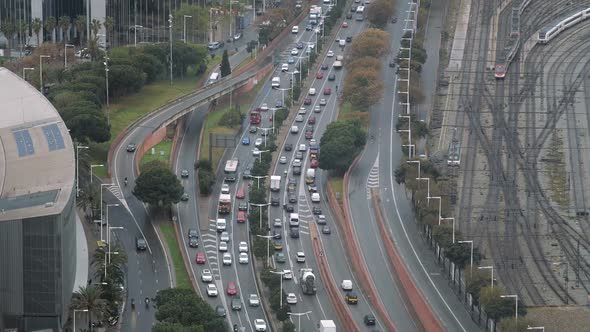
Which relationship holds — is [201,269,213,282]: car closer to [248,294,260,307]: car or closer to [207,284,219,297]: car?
[207,284,219,297]: car

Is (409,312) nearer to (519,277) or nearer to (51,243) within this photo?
(519,277)

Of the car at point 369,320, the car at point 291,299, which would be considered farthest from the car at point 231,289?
the car at point 369,320

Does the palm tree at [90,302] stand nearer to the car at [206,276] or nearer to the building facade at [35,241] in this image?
the building facade at [35,241]

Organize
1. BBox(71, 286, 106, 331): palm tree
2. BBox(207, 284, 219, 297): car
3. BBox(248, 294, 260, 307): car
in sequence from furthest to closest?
BBox(207, 284, 219, 297): car → BBox(248, 294, 260, 307): car → BBox(71, 286, 106, 331): palm tree

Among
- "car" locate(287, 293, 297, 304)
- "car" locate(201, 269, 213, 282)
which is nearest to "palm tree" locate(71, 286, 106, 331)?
"car" locate(201, 269, 213, 282)

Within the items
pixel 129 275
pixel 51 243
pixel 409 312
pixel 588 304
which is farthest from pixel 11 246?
pixel 588 304

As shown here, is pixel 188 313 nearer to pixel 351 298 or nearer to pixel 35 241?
pixel 35 241

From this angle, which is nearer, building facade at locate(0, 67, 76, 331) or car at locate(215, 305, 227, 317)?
building facade at locate(0, 67, 76, 331)
